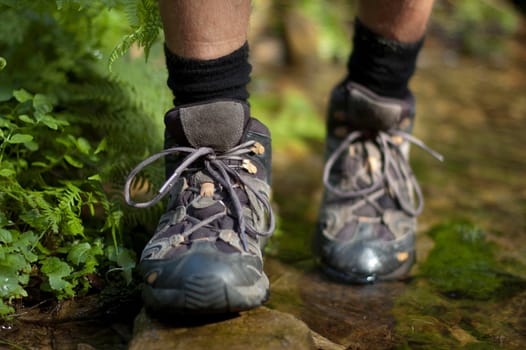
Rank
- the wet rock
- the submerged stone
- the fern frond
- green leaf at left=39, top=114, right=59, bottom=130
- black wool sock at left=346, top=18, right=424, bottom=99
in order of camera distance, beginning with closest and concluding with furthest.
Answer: the wet rock
the fern frond
green leaf at left=39, top=114, right=59, bottom=130
the submerged stone
black wool sock at left=346, top=18, right=424, bottom=99

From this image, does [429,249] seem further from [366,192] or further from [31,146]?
[31,146]

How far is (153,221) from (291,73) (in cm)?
342

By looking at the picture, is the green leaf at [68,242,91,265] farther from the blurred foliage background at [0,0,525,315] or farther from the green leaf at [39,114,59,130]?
the green leaf at [39,114,59,130]

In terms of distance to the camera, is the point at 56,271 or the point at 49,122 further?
the point at 49,122

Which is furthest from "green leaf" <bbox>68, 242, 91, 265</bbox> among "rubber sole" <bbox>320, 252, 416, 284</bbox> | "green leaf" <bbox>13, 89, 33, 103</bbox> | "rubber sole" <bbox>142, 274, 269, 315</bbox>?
"rubber sole" <bbox>320, 252, 416, 284</bbox>

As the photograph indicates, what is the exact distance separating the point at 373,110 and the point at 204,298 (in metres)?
1.14

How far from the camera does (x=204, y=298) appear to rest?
166 centimetres

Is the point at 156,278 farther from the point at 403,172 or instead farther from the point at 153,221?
the point at 403,172

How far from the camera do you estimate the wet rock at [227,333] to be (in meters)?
1.66

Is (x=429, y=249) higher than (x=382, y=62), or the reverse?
(x=382, y=62)

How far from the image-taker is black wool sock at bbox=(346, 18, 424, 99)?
2.41 meters

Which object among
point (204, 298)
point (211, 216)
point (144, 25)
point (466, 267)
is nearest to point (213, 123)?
point (211, 216)

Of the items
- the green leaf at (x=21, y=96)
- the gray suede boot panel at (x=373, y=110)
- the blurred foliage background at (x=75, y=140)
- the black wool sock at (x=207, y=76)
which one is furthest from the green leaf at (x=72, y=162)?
the gray suede boot panel at (x=373, y=110)

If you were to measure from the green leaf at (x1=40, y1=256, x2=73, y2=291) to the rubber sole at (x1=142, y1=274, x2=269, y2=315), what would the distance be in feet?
1.18
